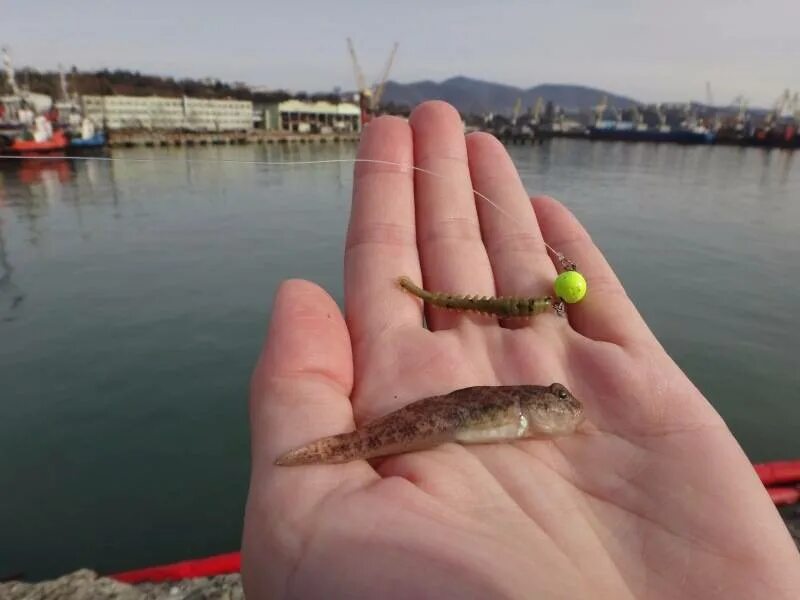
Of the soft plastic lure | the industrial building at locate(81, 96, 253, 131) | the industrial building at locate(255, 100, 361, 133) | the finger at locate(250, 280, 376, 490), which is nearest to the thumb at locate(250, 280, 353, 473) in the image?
the finger at locate(250, 280, 376, 490)

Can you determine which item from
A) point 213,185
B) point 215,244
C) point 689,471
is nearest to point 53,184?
point 213,185

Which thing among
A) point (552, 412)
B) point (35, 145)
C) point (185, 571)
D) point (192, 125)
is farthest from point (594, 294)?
point (192, 125)

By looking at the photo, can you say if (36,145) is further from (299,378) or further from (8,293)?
(299,378)

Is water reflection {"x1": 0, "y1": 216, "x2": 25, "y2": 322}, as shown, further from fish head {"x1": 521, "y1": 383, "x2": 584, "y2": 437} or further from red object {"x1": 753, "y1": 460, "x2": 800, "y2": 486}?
red object {"x1": 753, "y1": 460, "x2": 800, "y2": 486}

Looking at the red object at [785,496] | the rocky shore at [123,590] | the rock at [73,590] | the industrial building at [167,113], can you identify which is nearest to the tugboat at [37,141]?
the industrial building at [167,113]

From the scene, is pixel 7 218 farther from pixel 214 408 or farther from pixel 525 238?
pixel 525 238

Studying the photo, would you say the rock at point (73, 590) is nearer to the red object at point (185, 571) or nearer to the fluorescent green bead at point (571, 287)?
the red object at point (185, 571)
